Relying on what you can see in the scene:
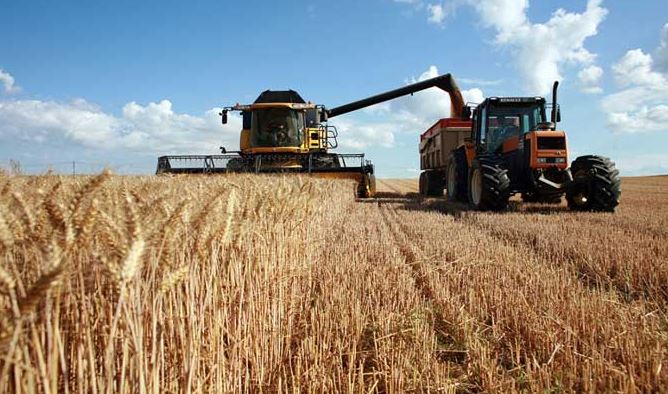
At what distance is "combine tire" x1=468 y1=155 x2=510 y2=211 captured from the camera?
9422 mm

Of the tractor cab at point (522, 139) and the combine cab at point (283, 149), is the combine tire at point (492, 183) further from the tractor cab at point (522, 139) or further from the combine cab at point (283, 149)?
the combine cab at point (283, 149)

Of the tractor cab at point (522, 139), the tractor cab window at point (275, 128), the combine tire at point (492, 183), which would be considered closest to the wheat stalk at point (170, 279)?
the combine tire at point (492, 183)

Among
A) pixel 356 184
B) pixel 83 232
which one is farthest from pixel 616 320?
pixel 356 184

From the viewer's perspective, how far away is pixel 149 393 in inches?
62.6

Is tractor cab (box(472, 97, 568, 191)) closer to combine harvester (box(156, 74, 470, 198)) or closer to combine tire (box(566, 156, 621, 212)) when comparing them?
combine tire (box(566, 156, 621, 212))

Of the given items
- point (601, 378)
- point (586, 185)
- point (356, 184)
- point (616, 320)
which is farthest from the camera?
point (356, 184)

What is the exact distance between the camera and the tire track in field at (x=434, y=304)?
9.72ft

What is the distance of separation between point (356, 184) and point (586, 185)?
23.2ft

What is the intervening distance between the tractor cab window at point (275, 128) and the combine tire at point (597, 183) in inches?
329

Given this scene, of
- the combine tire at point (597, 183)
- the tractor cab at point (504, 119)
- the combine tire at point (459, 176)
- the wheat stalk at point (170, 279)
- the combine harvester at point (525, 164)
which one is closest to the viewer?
the wheat stalk at point (170, 279)

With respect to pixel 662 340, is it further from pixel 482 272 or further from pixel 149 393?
pixel 149 393

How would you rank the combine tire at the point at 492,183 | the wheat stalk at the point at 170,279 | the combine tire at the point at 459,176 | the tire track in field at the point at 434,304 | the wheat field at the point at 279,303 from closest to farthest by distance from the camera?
the wheat field at the point at 279,303
the wheat stalk at the point at 170,279
the tire track in field at the point at 434,304
the combine tire at the point at 492,183
the combine tire at the point at 459,176

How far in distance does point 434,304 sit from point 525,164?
6.82 metres

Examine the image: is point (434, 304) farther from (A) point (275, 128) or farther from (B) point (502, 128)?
(A) point (275, 128)
